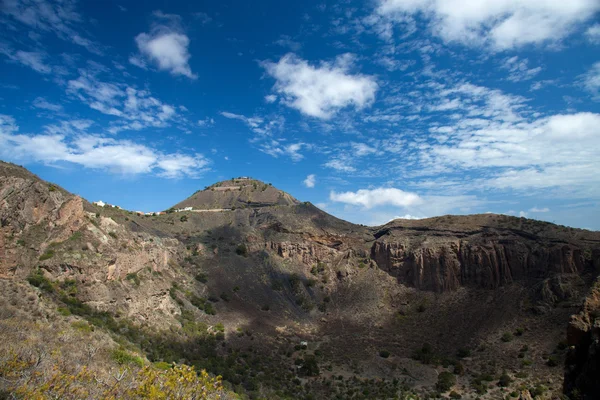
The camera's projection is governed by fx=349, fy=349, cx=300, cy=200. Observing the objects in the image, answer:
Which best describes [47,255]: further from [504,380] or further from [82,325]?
[504,380]

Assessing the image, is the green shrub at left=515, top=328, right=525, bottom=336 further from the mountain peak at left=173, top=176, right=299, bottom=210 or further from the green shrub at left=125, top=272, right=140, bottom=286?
the mountain peak at left=173, top=176, right=299, bottom=210

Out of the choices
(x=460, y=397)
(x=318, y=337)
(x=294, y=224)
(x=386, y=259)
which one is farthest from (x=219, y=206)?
A: (x=460, y=397)

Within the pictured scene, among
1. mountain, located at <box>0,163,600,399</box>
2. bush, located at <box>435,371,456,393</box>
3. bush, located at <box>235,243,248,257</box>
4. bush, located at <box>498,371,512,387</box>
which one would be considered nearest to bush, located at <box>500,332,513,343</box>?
mountain, located at <box>0,163,600,399</box>

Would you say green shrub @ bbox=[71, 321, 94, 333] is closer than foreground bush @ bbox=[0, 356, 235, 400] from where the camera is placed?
No

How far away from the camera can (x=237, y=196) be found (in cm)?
Answer: 10356

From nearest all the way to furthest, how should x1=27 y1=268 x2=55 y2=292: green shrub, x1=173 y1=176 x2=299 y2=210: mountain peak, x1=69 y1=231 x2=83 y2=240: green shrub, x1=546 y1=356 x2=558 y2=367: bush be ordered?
1. x1=27 y1=268 x2=55 y2=292: green shrub
2. x1=546 y1=356 x2=558 y2=367: bush
3. x1=69 y1=231 x2=83 y2=240: green shrub
4. x1=173 y1=176 x2=299 y2=210: mountain peak

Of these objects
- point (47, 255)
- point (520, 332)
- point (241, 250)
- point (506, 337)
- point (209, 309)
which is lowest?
point (506, 337)

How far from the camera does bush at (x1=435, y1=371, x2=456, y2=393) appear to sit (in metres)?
29.7

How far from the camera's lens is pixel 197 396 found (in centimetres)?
1059

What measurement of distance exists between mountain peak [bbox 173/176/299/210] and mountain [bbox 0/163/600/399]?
30.4 m

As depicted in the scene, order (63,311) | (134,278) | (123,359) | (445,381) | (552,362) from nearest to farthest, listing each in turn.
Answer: (123,359) < (63,311) < (552,362) < (445,381) < (134,278)

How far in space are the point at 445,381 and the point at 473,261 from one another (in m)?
25.2

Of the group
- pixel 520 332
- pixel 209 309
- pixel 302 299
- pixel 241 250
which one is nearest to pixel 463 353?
pixel 520 332

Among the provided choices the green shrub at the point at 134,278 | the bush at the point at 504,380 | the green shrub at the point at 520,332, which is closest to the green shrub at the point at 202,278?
the green shrub at the point at 134,278
